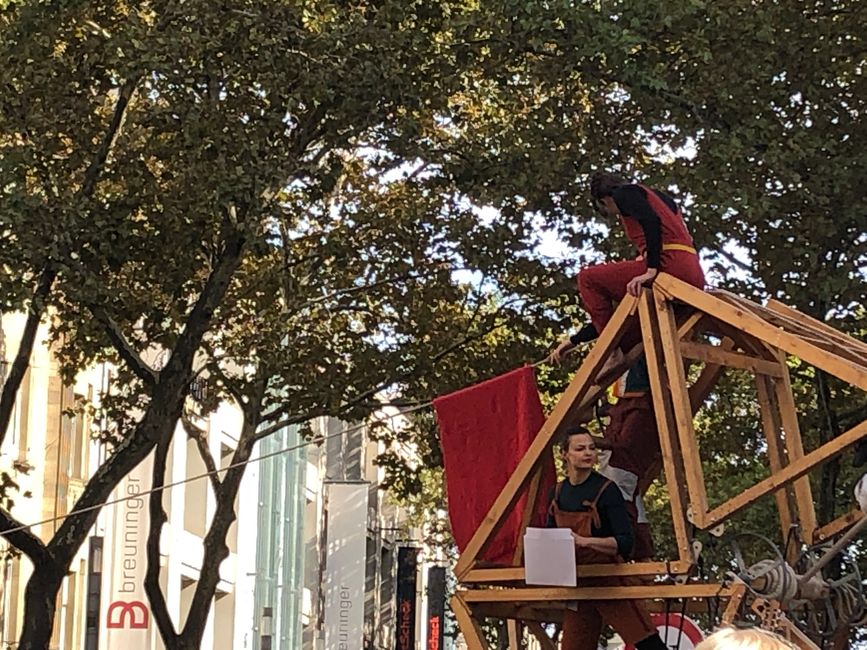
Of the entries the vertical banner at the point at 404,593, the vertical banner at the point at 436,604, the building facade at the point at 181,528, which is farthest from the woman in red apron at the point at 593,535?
the vertical banner at the point at 436,604

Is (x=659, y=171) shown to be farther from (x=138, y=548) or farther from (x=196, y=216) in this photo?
(x=138, y=548)

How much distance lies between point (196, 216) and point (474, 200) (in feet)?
8.56

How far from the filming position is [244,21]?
1478 centimetres

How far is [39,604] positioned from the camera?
15.6m

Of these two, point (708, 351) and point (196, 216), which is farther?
point (196, 216)

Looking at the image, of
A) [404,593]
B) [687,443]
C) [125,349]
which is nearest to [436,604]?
[404,593]

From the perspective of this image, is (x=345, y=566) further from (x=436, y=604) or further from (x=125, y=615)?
(x=125, y=615)

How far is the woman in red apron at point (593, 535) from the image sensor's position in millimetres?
7406

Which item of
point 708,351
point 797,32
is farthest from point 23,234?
point 708,351

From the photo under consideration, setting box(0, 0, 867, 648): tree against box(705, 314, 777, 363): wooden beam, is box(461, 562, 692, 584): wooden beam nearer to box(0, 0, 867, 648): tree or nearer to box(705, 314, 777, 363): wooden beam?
box(705, 314, 777, 363): wooden beam

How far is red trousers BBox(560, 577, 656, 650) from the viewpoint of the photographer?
24.8 ft

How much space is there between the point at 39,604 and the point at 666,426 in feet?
32.5

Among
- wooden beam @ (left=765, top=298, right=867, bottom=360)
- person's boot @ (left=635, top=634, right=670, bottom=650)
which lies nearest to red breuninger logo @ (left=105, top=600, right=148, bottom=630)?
person's boot @ (left=635, top=634, right=670, bottom=650)

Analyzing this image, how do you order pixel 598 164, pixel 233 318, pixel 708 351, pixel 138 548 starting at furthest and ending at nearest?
pixel 138 548, pixel 233 318, pixel 598 164, pixel 708 351
